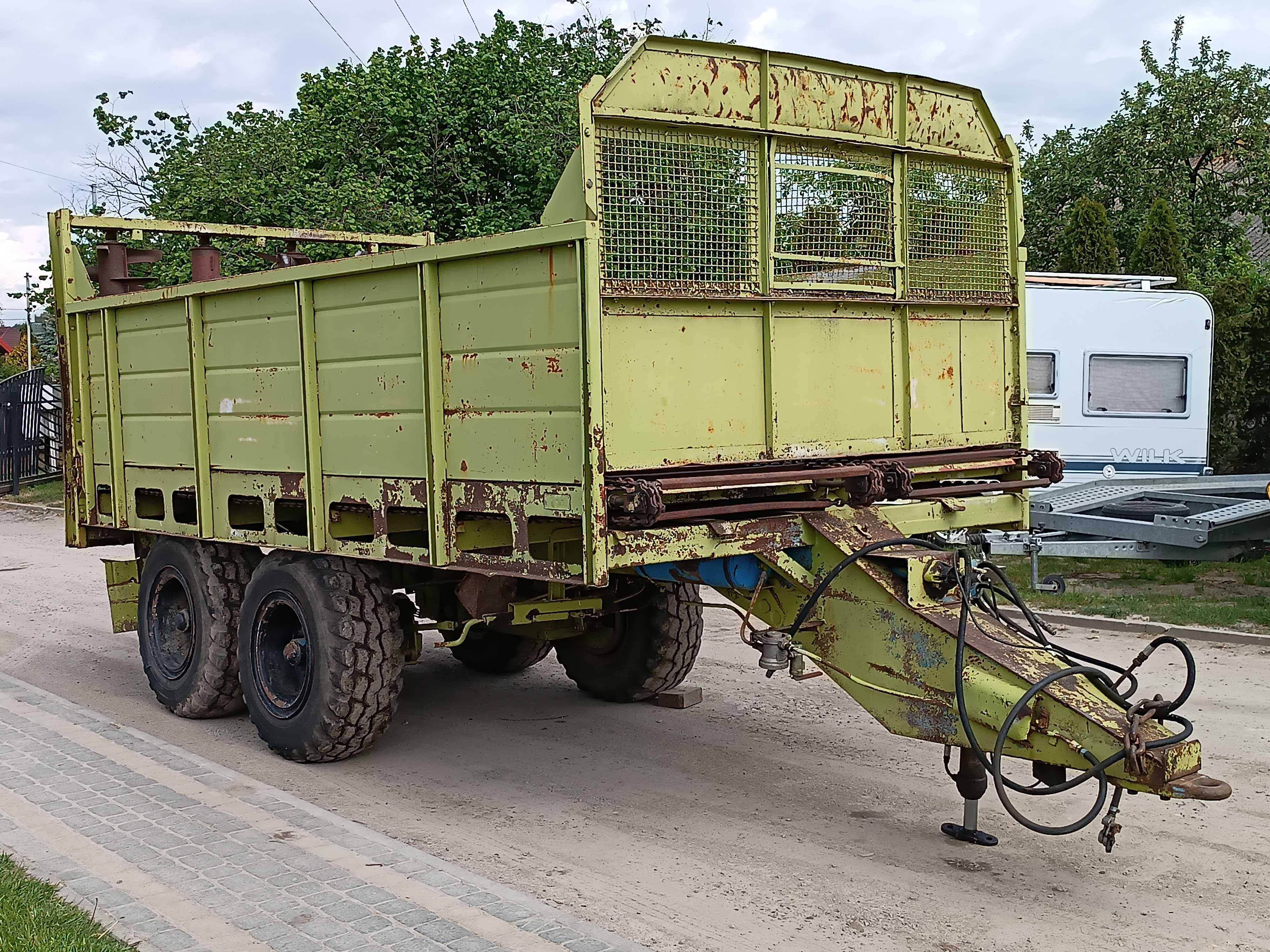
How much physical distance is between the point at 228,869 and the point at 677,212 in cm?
308

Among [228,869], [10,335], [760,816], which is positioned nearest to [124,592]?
[228,869]

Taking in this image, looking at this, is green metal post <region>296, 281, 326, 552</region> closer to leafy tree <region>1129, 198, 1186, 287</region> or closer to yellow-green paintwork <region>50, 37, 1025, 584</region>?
yellow-green paintwork <region>50, 37, 1025, 584</region>

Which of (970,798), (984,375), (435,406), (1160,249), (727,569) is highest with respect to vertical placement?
(1160,249)

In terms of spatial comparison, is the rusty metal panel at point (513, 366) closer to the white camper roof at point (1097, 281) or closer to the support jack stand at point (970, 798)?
the support jack stand at point (970, 798)

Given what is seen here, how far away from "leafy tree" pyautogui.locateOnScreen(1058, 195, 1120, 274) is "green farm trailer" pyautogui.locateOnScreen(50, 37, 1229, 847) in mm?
12621

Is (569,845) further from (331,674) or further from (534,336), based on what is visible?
(534,336)

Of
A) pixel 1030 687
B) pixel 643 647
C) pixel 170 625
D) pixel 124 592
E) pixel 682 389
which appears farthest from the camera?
pixel 124 592

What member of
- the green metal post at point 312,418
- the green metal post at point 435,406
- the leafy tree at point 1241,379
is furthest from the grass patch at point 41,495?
the green metal post at point 435,406

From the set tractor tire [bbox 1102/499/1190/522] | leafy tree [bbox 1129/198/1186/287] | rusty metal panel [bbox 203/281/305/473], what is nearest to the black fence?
rusty metal panel [bbox 203/281/305/473]

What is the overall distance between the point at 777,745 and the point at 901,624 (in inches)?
82.9

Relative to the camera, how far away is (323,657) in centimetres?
635

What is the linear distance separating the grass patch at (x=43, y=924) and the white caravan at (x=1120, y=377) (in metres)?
11.2

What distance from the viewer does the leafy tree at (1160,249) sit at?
1767cm

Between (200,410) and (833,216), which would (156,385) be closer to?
(200,410)
